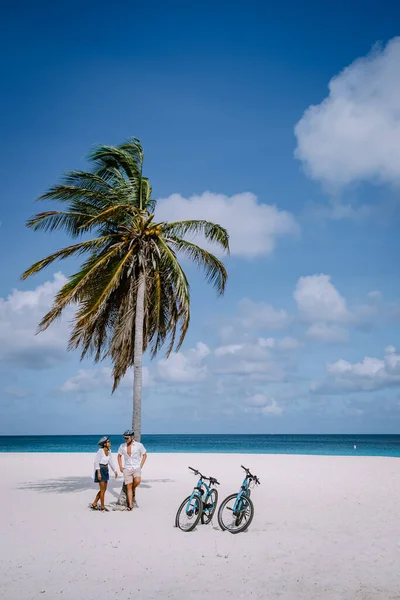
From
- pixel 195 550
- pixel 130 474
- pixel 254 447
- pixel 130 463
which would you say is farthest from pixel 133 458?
pixel 254 447

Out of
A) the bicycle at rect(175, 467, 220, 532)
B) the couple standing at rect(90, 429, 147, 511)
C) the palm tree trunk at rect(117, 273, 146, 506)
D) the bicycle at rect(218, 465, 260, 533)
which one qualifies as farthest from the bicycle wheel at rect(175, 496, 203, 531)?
the palm tree trunk at rect(117, 273, 146, 506)

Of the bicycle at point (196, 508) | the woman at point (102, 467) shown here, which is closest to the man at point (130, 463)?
the woman at point (102, 467)

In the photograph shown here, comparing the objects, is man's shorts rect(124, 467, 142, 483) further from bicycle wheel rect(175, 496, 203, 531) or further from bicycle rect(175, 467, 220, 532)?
bicycle wheel rect(175, 496, 203, 531)

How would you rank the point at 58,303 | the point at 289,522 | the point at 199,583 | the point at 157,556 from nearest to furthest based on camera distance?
the point at 199,583, the point at 157,556, the point at 289,522, the point at 58,303

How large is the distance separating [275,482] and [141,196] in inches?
397

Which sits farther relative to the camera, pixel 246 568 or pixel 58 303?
pixel 58 303

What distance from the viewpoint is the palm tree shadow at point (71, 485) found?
47.5 feet

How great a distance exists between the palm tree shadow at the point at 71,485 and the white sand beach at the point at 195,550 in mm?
686

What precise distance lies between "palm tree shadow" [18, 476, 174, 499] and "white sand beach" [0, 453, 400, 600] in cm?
69

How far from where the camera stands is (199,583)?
6.05 m

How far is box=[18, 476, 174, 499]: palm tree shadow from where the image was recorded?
47.5 ft

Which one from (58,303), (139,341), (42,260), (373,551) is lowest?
(373,551)

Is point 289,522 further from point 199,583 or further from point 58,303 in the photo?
point 58,303

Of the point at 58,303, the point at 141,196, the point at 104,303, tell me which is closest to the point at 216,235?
the point at 141,196
